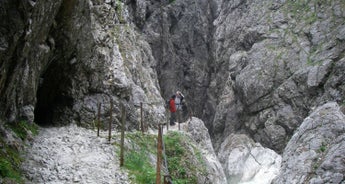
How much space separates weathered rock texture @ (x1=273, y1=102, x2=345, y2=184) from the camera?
53.5ft

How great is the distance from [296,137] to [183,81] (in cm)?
3669

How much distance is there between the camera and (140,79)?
25562 millimetres

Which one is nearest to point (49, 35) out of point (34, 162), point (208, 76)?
point (34, 162)

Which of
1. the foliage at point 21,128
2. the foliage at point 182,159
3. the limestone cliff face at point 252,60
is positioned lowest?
the foliage at point 182,159

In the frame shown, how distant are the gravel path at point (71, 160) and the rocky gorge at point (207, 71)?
4.08ft

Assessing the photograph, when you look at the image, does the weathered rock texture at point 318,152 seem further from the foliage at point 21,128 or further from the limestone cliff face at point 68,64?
the foliage at point 21,128

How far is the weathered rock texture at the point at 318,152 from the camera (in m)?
16.3

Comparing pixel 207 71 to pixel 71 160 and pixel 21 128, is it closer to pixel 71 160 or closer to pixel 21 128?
pixel 21 128

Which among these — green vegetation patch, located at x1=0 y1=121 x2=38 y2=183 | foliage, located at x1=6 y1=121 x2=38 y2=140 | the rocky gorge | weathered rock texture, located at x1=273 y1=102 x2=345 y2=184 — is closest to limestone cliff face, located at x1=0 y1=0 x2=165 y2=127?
the rocky gorge

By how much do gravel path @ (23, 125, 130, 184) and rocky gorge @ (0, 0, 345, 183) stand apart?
1.24m

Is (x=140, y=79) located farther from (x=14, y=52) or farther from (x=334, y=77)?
(x=334, y=77)

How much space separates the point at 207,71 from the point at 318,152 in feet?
143

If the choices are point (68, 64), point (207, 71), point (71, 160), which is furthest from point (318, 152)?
point (207, 71)

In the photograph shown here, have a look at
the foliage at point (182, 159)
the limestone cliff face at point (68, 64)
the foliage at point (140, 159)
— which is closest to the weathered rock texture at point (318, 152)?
the foliage at point (182, 159)
